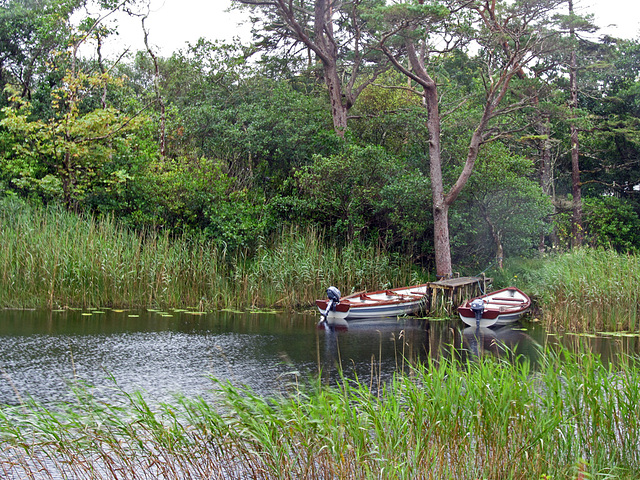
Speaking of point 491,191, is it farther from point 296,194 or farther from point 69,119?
point 69,119

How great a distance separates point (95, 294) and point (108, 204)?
465 centimetres

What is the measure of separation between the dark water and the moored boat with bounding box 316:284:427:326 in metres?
0.33

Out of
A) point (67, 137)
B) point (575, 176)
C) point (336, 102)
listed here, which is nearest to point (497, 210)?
point (336, 102)

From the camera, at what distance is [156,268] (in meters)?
15.4

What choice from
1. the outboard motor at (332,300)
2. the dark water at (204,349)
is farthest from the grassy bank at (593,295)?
the outboard motor at (332,300)

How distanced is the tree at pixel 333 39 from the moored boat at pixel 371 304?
21.3 ft

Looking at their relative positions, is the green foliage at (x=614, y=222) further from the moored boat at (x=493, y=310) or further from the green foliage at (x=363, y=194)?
the moored boat at (x=493, y=310)

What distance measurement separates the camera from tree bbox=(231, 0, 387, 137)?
791 inches

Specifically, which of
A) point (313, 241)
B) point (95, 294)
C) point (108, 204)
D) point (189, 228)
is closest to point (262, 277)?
point (313, 241)

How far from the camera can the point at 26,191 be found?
18328 mm

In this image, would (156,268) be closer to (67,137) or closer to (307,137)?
(67,137)

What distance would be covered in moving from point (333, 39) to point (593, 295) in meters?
11.9

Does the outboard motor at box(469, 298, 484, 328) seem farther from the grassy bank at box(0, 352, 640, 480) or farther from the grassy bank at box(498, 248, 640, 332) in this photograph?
the grassy bank at box(0, 352, 640, 480)

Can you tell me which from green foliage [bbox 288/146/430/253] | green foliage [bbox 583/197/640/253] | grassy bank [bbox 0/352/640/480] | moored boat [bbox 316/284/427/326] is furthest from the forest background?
grassy bank [bbox 0/352/640/480]
